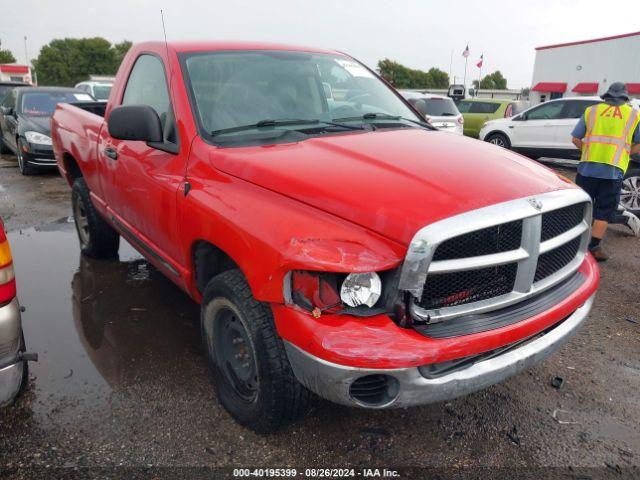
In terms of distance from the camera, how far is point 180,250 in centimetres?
277

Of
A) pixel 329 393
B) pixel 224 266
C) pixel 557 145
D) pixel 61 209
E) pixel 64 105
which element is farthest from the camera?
pixel 557 145

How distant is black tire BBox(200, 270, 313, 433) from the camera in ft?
6.93

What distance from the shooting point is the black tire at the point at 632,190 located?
22.8 feet

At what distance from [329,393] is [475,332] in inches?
24.9

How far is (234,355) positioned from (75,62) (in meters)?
93.9

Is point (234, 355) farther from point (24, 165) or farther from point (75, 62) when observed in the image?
point (75, 62)

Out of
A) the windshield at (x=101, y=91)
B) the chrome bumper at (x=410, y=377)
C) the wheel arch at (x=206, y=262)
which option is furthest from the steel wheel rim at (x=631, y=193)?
the windshield at (x=101, y=91)

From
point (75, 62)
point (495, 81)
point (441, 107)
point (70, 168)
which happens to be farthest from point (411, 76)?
point (70, 168)

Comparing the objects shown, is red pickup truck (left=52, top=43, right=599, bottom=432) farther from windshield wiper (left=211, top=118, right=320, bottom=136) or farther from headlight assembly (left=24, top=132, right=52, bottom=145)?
headlight assembly (left=24, top=132, right=52, bottom=145)

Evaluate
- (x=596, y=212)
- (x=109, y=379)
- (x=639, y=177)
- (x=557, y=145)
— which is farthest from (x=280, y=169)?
(x=557, y=145)

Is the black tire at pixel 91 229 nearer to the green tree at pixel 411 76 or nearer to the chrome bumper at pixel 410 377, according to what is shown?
the chrome bumper at pixel 410 377

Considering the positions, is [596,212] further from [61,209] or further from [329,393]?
[61,209]

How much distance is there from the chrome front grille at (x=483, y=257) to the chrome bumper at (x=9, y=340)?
1.71m

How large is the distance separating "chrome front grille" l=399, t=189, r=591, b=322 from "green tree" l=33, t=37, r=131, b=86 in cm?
8883
